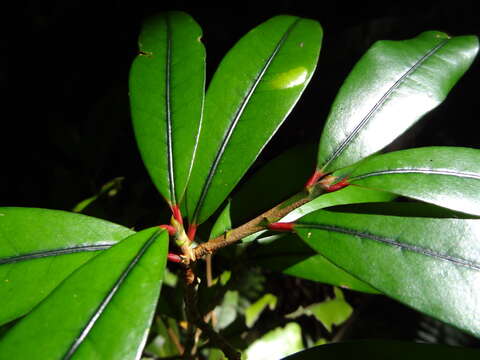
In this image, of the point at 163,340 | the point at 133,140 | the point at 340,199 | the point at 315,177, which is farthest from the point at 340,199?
the point at 133,140

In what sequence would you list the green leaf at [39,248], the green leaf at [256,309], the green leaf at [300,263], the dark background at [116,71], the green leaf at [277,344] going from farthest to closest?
the dark background at [116,71]
the green leaf at [256,309]
the green leaf at [277,344]
the green leaf at [300,263]
the green leaf at [39,248]

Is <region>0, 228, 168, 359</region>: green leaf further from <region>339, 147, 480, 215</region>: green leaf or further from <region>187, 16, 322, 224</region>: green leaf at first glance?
<region>339, 147, 480, 215</region>: green leaf

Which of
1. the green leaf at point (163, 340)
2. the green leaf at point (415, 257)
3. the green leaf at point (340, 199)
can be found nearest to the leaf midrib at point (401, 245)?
the green leaf at point (415, 257)

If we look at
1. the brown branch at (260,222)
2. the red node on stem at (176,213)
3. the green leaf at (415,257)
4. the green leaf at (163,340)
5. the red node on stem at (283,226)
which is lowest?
the green leaf at (163,340)

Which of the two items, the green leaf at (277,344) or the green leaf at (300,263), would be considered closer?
the green leaf at (300,263)

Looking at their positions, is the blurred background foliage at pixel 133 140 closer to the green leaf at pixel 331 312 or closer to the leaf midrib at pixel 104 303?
the green leaf at pixel 331 312

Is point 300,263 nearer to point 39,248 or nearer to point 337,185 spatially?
point 337,185

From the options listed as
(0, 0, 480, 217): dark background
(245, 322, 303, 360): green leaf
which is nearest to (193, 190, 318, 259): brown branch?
(245, 322, 303, 360): green leaf

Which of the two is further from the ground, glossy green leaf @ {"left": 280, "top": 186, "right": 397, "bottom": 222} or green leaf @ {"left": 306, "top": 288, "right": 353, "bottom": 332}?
glossy green leaf @ {"left": 280, "top": 186, "right": 397, "bottom": 222}

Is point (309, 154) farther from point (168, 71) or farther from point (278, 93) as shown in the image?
point (168, 71)
